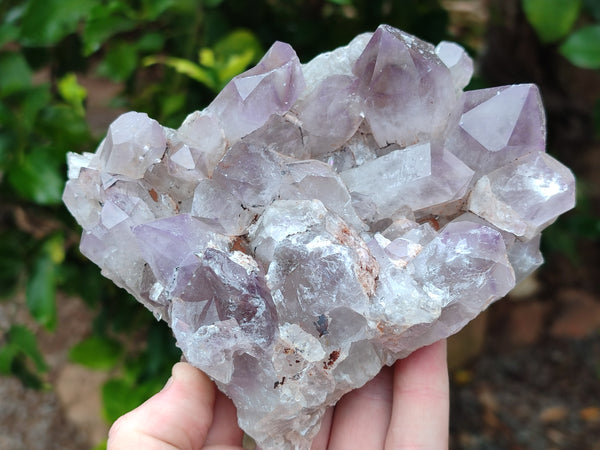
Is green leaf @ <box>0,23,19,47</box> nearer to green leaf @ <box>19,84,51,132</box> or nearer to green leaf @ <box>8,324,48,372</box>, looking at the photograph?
green leaf @ <box>19,84,51,132</box>

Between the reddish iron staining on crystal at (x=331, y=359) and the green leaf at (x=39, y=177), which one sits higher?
the reddish iron staining on crystal at (x=331, y=359)

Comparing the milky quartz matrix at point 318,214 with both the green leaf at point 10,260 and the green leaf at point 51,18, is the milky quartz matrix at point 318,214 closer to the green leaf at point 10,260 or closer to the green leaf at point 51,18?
the green leaf at point 51,18

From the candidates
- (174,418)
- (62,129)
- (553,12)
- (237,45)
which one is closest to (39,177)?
(62,129)

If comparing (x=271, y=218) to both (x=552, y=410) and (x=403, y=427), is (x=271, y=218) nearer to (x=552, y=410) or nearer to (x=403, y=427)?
(x=403, y=427)

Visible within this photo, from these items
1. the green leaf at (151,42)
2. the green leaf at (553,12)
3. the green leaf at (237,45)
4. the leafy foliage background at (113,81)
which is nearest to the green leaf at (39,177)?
the leafy foliage background at (113,81)

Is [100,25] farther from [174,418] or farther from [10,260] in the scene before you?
[174,418]

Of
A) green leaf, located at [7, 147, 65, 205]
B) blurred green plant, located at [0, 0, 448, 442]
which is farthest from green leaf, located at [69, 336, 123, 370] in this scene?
green leaf, located at [7, 147, 65, 205]
